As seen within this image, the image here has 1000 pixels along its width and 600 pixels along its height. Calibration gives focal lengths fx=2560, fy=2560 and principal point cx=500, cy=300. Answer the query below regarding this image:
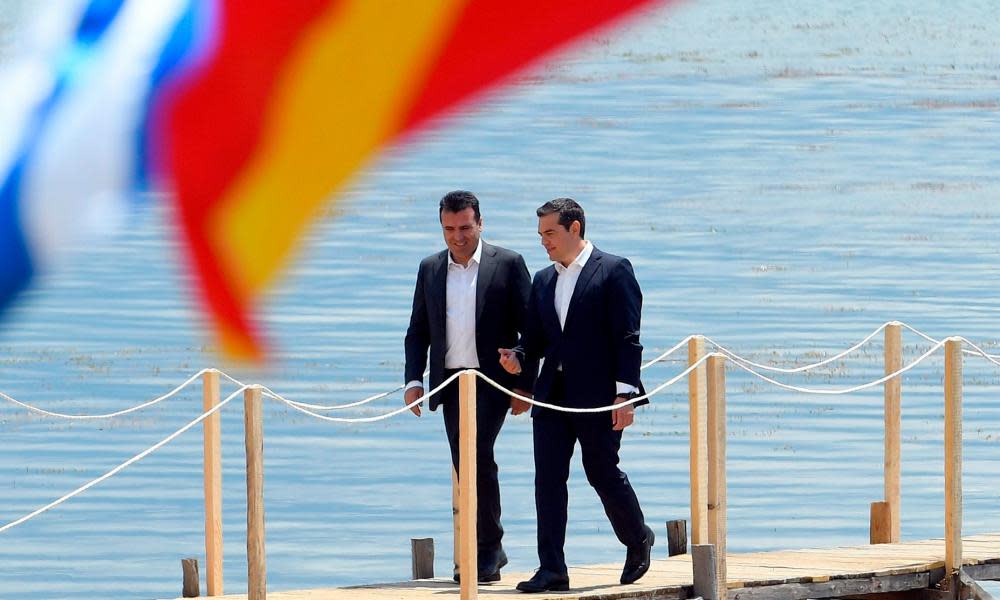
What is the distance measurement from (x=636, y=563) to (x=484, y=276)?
1.15 metres

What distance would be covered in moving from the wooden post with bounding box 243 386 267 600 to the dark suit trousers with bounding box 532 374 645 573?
1014 millimetres

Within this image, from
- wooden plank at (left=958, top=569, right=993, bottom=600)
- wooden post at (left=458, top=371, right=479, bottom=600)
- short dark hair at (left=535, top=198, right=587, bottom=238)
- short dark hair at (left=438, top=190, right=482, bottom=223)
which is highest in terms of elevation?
short dark hair at (left=438, top=190, right=482, bottom=223)

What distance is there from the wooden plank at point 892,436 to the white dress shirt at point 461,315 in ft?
8.12

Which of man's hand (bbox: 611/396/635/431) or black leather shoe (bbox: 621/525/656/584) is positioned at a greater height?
man's hand (bbox: 611/396/635/431)

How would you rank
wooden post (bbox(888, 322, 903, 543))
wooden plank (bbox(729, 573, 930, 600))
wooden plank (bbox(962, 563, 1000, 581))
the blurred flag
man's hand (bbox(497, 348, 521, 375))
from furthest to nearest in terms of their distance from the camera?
1. the blurred flag
2. wooden post (bbox(888, 322, 903, 543))
3. wooden plank (bbox(962, 563, 1000, 581))
4. wooden plank (bbox(729, 573, 930, 600))
5. man's hand (bbox(497, 348, 521, 375))

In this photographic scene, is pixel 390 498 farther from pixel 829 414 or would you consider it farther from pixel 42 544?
pixel 829 414

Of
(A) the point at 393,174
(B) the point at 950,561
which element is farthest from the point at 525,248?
(B) the point at 950,561

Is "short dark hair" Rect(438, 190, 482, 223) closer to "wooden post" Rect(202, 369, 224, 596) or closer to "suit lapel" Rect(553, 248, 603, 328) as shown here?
"suit lapel" Rect(553, 248, 603, 328)

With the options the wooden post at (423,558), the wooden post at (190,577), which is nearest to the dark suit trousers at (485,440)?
the wooden post at (423,558)

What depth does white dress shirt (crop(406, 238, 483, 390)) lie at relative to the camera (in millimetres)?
8922

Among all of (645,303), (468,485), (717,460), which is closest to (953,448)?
(717,460)

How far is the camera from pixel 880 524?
425 inches

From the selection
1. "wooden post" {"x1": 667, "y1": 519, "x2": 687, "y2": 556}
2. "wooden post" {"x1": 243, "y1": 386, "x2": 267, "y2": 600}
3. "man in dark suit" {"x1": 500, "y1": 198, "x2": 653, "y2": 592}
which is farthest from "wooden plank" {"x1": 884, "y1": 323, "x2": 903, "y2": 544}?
"wooden post" {"x1": 243, "y1": 386, "x2": 267, "y2": 600}

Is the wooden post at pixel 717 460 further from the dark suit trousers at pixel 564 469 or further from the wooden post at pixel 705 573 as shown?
the dark suit trousers at pixel 564 469
